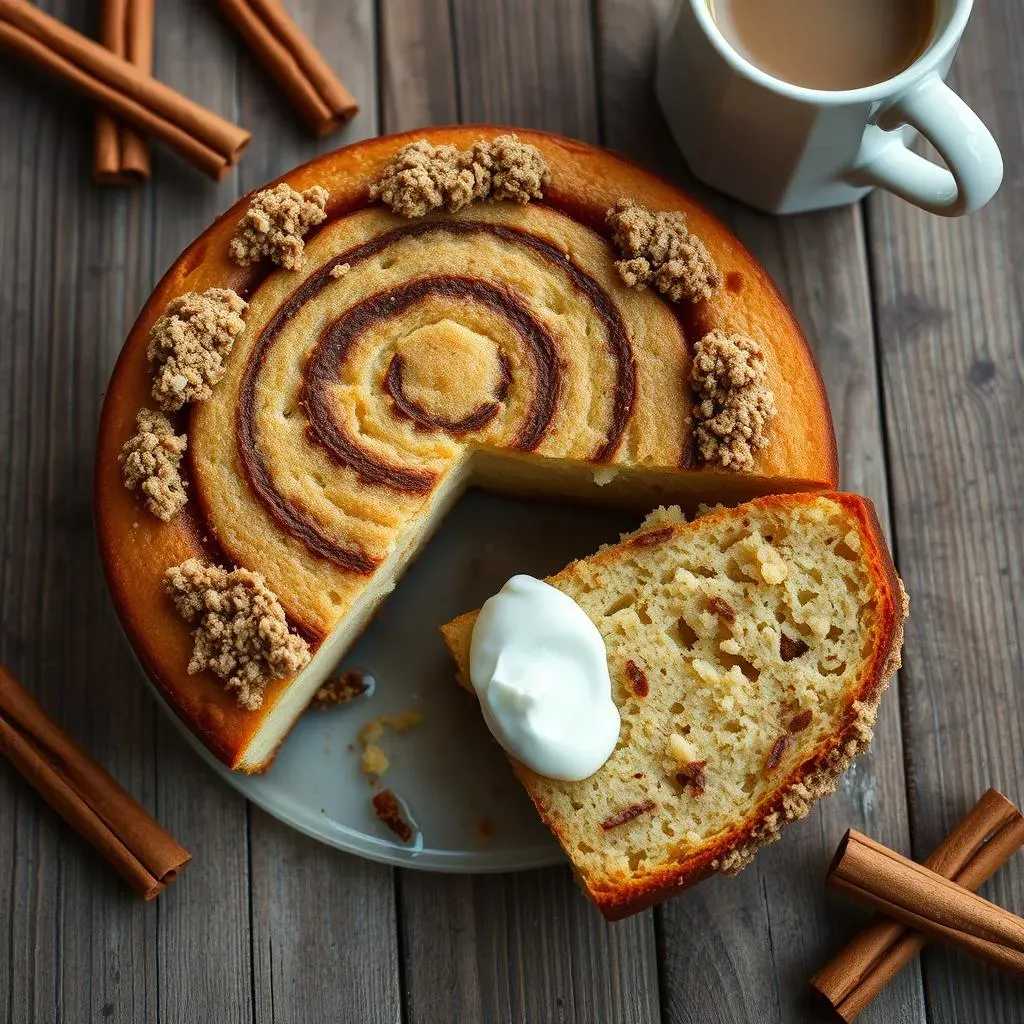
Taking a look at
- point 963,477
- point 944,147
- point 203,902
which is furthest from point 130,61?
point 963,477

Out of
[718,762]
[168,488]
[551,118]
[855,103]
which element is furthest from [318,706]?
[855,103]

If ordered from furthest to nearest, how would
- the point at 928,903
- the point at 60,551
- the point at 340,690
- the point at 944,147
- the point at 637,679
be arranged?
the point at 60,551
the point at 340,690
the point at 928,903
the point at 637,679
the point at 944,147

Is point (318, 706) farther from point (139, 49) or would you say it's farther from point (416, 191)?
point (139, 49)

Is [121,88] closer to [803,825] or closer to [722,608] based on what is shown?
[722,608]

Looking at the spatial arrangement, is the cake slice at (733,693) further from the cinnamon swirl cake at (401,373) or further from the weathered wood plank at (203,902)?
the weathered wood plank at (203,902)

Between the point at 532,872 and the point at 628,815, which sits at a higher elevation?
the point at 628,815
